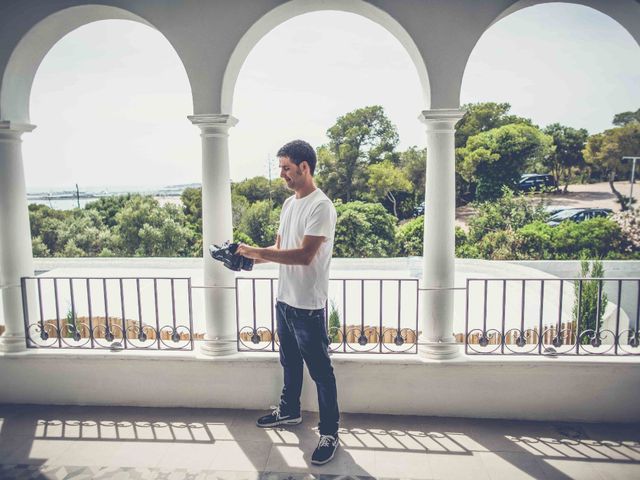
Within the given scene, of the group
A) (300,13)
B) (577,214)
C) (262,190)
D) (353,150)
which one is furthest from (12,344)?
(577,214)

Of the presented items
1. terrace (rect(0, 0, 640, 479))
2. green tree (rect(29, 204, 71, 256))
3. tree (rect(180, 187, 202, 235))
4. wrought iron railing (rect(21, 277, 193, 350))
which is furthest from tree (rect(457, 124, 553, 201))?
terrace (rect(0, 0, 640, 479))

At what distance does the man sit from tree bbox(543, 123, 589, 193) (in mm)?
30151

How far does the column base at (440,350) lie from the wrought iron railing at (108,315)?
5.91ft

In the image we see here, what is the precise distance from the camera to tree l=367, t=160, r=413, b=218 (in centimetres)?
2541

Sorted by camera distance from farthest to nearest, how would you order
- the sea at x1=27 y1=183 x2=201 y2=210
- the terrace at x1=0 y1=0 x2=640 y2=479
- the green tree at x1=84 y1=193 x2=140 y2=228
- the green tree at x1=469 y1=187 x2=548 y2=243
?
the sea at x1=27 y1=183 x2=201 y2=210
the green tree at x1=84 y1=193 x2=140 y2=228
the green tree at x1=469 y1=187 x2=548 y2=243
the terrace at x1=0 y1=0 x2=640 y2=479

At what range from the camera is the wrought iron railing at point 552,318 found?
3543mm

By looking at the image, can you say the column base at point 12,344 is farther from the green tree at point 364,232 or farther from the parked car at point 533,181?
the parked car at point 533,181

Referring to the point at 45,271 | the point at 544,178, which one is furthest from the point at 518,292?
the point at 544,178

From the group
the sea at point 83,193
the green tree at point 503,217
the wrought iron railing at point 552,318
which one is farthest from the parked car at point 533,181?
the sea at point 83,193

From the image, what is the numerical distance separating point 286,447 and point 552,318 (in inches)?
345

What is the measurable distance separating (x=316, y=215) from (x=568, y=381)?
88.7 inches

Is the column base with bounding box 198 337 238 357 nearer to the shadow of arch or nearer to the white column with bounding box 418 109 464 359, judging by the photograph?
the white column with bounding box 418 109 464 359

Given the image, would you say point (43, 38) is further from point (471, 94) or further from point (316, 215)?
point (471, 94)

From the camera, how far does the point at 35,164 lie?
36.3 metres
